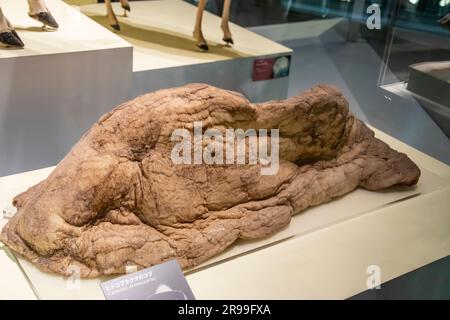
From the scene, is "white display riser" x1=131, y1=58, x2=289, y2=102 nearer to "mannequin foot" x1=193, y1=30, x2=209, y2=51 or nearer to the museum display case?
the museum display case

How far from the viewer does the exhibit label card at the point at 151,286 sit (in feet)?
6.22

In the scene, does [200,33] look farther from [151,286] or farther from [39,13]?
[151,286]

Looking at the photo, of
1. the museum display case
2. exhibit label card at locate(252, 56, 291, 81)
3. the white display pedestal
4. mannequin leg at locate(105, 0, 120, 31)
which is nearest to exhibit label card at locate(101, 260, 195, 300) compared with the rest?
the museum display case

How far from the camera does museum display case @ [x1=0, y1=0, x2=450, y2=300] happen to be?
2.04 m

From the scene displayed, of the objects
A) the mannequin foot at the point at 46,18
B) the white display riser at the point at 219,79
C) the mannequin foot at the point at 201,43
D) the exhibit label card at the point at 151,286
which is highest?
the mannequin foot at the point at 46,18

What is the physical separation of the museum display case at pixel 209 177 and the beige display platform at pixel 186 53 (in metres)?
0.03

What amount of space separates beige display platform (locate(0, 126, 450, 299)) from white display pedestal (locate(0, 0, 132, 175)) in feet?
2.05

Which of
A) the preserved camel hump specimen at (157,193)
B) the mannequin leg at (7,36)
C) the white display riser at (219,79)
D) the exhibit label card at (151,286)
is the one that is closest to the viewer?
the exhibit label card at (151,286)

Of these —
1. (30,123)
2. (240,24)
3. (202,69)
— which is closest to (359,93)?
(202,69)

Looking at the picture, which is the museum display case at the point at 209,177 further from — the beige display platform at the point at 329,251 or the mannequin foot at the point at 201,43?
the mannequin foot at the point at 201,43

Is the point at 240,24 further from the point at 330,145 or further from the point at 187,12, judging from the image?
the point at 330,145

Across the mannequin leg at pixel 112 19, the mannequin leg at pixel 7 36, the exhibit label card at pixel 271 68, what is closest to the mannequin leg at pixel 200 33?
the exhibit label card at pixel 271 68
